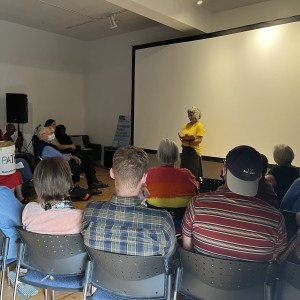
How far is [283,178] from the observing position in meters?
2.47

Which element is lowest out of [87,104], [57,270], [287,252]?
[57,270]

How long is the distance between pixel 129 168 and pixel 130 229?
0.96 feet

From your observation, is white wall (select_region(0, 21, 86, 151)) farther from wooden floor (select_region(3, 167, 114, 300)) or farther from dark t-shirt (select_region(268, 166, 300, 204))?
dark t-shirt (select_region(268, 166, 300, 204))

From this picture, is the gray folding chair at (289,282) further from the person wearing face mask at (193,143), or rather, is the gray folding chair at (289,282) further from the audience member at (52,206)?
the person wearing face mask at (193,143)

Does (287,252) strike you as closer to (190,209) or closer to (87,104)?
(190,209)

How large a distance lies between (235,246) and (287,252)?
0.24m

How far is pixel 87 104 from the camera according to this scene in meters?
8.05

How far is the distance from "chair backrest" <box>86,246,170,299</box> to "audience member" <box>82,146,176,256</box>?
0.17 feet

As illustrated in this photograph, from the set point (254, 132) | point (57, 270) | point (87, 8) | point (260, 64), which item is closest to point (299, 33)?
point (260, 64)

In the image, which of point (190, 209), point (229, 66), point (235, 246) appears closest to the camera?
point (235, 246)

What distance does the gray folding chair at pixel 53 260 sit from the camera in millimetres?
1509

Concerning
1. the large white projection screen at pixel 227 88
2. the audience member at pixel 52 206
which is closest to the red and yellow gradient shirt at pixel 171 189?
the audience member at pixel 52 206

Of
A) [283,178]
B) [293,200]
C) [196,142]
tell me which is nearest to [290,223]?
[293,200]

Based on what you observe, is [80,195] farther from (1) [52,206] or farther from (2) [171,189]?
(1) [52,206]
